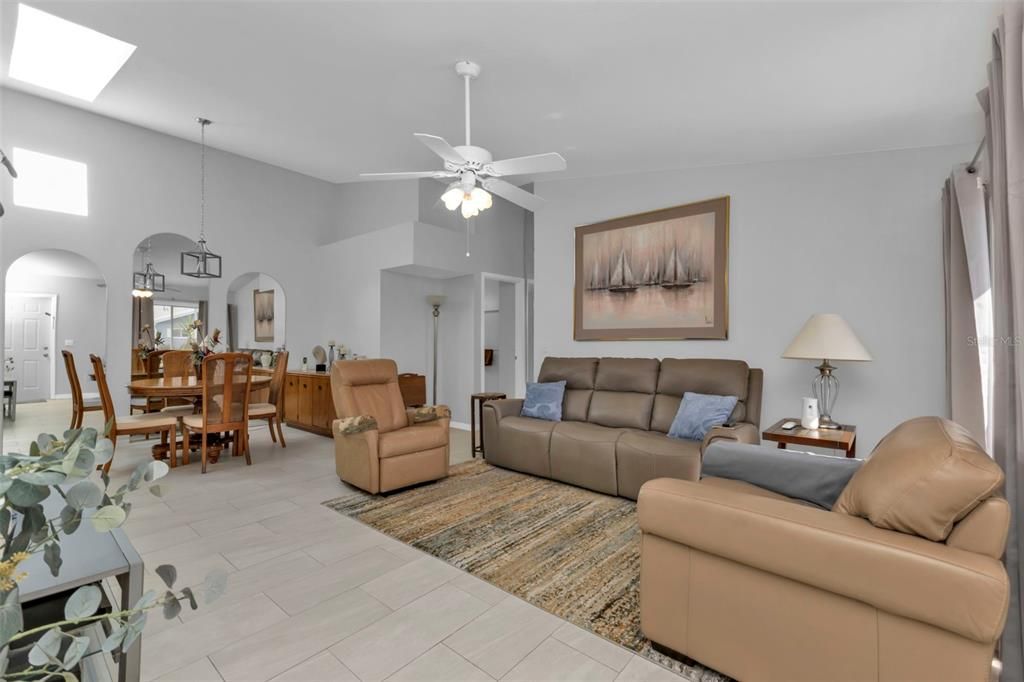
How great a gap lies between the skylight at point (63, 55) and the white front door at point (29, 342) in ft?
17.6

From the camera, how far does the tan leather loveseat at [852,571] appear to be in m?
1.23

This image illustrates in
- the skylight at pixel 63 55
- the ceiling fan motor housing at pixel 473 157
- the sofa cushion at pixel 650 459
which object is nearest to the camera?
the ceiling fan motor housing at pixel 473 157

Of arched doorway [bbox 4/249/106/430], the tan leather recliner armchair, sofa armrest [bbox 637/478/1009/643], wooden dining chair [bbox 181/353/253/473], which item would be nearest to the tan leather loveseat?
sofa armrest [bbox 637/478/1009/643]

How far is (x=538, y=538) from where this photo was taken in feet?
9.23

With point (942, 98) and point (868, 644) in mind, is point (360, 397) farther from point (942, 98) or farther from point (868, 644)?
point (942, 98)

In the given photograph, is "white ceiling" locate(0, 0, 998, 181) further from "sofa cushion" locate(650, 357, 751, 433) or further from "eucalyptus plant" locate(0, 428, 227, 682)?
"eucalyptus plant" locate(0, 428, 227, 682)

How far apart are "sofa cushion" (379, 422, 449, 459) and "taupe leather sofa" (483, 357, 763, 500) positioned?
0.67m

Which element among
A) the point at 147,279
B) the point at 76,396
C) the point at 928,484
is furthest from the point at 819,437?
the point at 147,279

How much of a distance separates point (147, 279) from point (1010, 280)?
714 centimetres

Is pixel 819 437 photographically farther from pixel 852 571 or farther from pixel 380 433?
pixel 380 433

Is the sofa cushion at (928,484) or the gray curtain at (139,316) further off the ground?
the gray curtain at (139,316)

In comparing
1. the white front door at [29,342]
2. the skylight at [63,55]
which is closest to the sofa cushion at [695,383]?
the skylight at [63,55]

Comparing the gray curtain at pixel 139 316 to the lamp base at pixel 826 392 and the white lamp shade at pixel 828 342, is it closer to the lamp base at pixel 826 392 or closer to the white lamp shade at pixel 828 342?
the white lamp shade at pixel 828 342

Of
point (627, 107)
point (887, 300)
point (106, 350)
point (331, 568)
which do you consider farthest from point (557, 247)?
point (106, 350)
